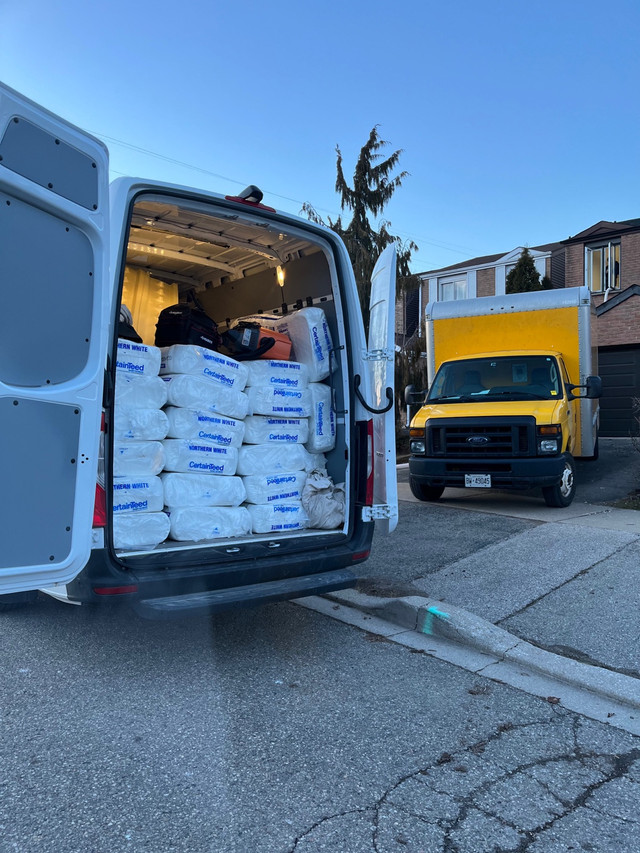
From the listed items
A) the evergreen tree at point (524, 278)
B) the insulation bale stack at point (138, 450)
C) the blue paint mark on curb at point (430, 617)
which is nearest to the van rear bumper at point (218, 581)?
the insulation bale stack at point (138, 450)

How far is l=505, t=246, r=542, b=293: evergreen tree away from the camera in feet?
73.5

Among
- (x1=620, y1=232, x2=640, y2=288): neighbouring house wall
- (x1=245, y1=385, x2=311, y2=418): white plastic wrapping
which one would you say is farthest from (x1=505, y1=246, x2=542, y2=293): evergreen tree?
(x1=245, y1=385, x2=311, y2=418): white plastic wrapping

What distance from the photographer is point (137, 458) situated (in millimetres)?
3889

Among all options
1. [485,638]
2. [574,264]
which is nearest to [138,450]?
[485,638]

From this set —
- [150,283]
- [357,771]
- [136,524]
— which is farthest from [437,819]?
[150,283]

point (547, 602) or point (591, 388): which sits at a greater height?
point (591, 388)

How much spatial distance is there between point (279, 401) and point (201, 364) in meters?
0.67

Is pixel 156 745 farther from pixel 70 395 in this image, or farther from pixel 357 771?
pixel 70 395

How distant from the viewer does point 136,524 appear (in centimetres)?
382

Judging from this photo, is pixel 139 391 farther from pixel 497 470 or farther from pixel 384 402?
pixel 497 470

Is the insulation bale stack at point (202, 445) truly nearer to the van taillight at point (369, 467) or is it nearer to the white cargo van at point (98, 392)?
the white cargo van at point (98, 392)

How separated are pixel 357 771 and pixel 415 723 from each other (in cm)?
53

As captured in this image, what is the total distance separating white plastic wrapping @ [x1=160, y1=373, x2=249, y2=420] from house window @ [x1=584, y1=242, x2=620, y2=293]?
20.5 metres

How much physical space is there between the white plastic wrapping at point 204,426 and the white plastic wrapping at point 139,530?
0.53m
